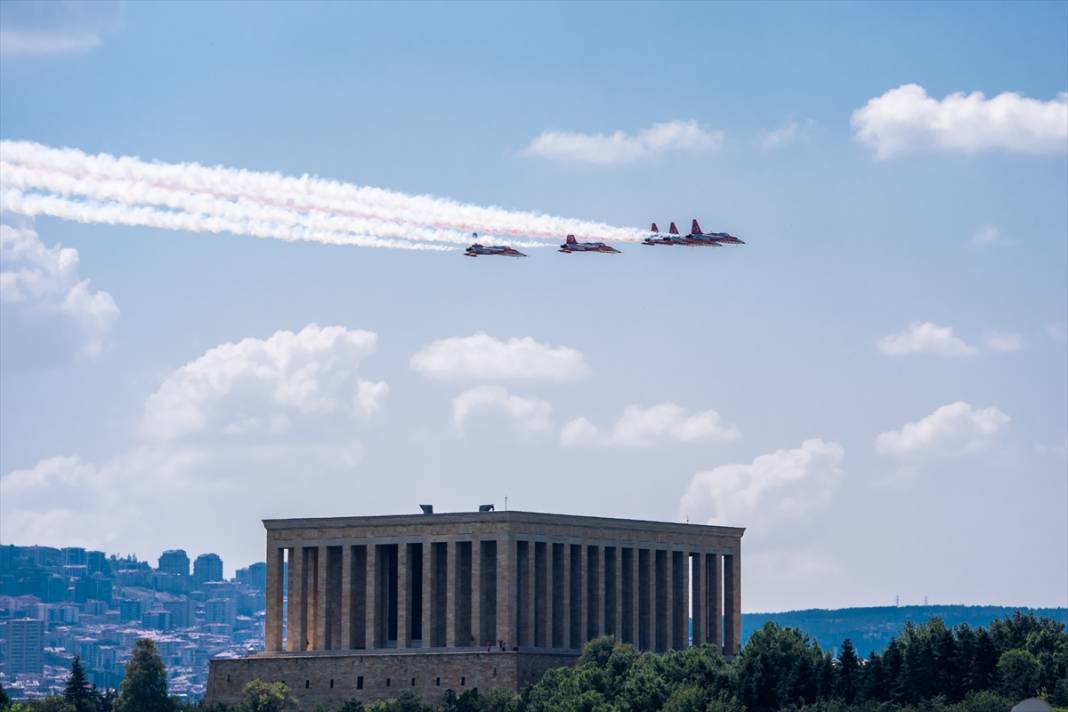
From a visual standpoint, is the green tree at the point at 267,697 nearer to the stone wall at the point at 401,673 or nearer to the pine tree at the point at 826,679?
the stone wall at the point at 401,673

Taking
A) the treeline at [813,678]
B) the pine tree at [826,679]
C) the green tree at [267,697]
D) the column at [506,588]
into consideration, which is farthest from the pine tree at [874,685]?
the green tree at [267,697]

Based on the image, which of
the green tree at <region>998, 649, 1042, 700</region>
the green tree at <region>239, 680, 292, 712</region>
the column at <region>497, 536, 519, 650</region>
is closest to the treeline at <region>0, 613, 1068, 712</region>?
the green tree at <region>998, 649, 1042, 700</region>

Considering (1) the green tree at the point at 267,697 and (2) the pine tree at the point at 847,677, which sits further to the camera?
(1) the green tree at the point at 267,697

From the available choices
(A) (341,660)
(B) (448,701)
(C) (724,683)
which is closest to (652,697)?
(C) (724,683)

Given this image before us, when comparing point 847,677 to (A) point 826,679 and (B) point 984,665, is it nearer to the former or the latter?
Result: (A) point 826,679

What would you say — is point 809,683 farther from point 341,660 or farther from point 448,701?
point 341,660
